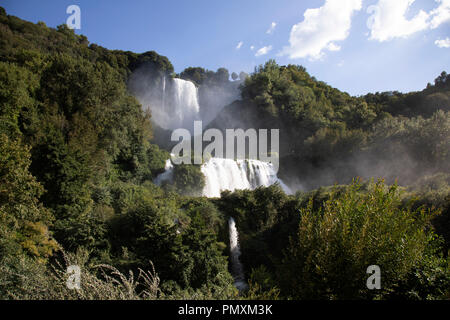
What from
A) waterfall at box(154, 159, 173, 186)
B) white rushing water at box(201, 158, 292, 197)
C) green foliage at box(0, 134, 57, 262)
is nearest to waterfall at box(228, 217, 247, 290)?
white rushing water at box(201, 158, 292, 197)

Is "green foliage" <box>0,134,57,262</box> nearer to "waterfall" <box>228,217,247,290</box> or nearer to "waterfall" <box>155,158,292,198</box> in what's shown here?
"waterfall" <box>228,217,247,290</box>

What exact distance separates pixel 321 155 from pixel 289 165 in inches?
162

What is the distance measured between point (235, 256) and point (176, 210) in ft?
12.3

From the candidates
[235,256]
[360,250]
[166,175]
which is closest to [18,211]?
[235,256]

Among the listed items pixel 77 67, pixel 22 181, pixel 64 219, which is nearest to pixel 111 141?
pixel 77 67

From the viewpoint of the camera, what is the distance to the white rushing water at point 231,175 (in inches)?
785

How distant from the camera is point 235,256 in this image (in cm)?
1145

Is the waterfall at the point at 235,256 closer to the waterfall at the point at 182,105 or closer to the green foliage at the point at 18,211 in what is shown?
the green foliage at the point at 18,211

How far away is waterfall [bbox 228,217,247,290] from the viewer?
10.8 metres

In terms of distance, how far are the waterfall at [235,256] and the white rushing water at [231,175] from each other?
7209 mm

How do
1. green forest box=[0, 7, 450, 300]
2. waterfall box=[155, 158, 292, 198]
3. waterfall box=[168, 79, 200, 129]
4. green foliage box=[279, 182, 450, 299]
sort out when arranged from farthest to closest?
waterfall box=[168, 79, 200, 129]
waterfall box=[155, 158, 292, 198]
green forest box=[0, 7, 450, 300]
green foliage box=[279, 182, 450, 299]

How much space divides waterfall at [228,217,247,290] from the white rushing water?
23.7 ft

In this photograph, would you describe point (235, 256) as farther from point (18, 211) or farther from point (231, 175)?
point (231, 175)

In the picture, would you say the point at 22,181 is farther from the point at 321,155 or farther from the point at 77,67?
the point at 321,155
